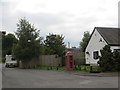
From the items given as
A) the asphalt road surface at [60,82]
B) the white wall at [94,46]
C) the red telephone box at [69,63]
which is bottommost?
the asphalt road surface at [60,82]

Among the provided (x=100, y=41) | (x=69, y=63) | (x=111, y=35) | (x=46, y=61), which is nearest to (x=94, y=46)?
(x=100, y=41)

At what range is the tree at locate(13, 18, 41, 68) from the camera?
4541 centimetres

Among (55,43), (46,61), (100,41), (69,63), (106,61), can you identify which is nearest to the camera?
(106,61)

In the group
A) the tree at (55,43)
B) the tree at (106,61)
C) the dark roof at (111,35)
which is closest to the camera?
the tree at (106,61)

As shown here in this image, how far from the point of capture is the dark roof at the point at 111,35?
38156mm

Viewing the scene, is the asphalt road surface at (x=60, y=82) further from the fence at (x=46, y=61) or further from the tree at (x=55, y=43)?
the tree at (x=55, y=43)

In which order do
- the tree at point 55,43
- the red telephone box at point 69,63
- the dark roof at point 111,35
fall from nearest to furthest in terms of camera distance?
the red telephone box at point 69,63 < the dark roof at point 111,35 < the tree at point 55,43

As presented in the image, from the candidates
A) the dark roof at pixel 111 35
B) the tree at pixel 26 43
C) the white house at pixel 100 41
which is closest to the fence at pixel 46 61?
the tree at pixel 26 43

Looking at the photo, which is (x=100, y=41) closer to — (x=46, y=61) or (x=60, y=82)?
(x=46, y=61)

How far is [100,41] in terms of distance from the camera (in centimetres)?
4044

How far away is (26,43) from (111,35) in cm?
1360

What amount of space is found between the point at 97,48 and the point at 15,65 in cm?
1776

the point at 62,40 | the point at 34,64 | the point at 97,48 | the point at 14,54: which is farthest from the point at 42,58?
the point at 62,40

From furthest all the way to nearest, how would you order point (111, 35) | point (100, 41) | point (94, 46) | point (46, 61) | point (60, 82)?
1. point (46, 61)
2. point (94, 46)
3. point (111, 35)
4. point (100, 41)
5. point (60, 82)
